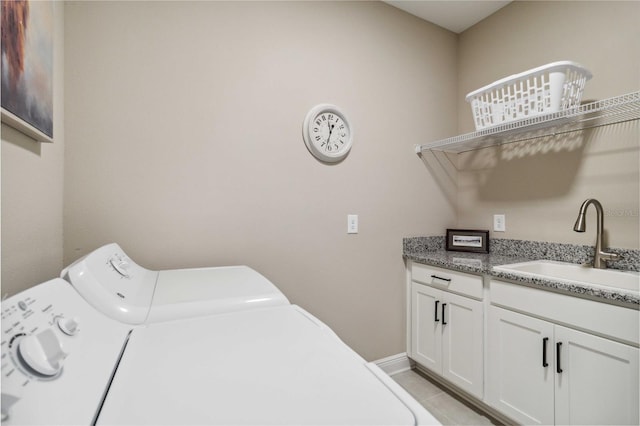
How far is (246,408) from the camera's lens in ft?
1.59

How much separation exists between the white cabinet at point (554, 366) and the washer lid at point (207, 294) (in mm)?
1200

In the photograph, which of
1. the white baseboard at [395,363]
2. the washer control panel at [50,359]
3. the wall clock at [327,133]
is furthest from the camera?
the white baseboard at [395,363]

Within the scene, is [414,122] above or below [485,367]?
above

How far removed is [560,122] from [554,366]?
4.01ft

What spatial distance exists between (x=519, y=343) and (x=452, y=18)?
229cm

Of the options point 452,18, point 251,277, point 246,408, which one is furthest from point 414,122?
point 246,408

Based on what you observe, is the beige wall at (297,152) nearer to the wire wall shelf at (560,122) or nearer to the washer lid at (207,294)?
the wire wall shelf at (560,122)

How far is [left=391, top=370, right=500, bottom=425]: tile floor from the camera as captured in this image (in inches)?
66.1

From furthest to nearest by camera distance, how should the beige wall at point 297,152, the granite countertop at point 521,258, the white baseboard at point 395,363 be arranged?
the white baseboard at point 395,363, the beige wall at point 297,152, the granite countertop at point 521,258

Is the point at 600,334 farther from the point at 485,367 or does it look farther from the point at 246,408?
the point at 246,408

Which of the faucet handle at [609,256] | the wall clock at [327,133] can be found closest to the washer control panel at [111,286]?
the wall clock at [327,133]

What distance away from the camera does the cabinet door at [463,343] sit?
168 cm

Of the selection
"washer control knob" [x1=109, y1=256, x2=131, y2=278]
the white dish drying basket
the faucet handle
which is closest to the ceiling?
the white dish drying basket

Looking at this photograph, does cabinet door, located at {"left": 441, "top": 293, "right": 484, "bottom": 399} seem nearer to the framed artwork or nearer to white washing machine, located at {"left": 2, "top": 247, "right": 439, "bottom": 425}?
white washing machine, located at {"left": 2, "top": 247, "right": 439, "bottom": 425}
